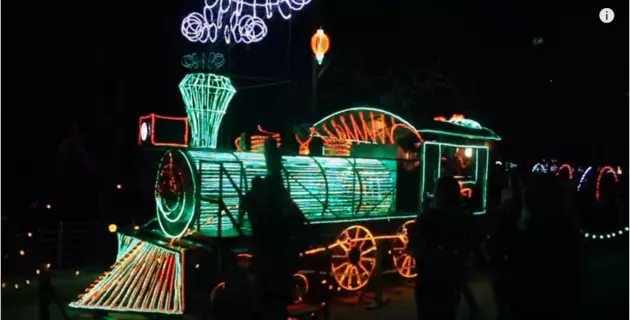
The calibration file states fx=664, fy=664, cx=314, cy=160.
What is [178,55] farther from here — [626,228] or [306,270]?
[626,228]

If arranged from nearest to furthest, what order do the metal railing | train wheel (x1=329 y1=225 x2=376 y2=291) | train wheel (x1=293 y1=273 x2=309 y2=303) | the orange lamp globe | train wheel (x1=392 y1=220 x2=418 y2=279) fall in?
Result: train wheel (x1=293 y1=273 x2=309 y2=303), train wheel (x1=329 y1=225 x2=376 y2=291), the metal railing, train wheel (x1=392 y1=220 x2=418 y2=279), the orange lamp globe

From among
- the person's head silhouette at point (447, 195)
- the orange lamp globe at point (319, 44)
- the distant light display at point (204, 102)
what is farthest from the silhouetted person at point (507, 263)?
the orange lamp globe at point (319, 44)

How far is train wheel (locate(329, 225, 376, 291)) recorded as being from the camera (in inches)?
357

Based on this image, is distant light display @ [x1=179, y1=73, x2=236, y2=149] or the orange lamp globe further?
the orange lamp globe

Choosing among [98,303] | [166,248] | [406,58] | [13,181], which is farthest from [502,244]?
[406,58]

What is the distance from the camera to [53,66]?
1351 cm

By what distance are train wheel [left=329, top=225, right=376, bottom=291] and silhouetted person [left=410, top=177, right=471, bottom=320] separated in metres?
3.92

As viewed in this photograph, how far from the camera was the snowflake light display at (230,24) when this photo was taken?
10906 mm

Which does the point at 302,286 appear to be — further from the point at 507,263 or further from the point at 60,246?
the point at 60,246

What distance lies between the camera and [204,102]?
8.55m

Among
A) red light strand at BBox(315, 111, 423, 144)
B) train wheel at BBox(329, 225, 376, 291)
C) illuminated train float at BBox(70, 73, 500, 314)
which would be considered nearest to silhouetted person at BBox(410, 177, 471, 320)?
illuminated train float at BBox(70, 73, 500, 314)

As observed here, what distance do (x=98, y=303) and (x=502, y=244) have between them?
14.8ft

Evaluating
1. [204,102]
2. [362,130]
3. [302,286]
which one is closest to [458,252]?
[302,286]

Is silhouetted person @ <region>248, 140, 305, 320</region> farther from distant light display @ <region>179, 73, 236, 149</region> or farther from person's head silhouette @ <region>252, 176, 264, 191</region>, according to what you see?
distant light display @ <region>179, 73, 236, 149</region>
